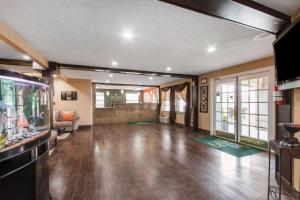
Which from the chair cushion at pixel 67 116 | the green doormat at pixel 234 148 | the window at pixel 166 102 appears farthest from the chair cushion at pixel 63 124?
the window at pixel 166 102

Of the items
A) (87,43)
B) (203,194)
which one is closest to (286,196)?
(203,194)

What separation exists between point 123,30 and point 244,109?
166 inches

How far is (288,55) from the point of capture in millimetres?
1885

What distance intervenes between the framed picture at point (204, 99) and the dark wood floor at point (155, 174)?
7.91 feet

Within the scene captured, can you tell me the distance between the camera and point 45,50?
3527 millimetres

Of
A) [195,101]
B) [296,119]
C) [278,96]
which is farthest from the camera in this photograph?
[195,101]

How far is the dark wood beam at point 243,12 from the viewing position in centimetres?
155

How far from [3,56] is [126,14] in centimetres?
391

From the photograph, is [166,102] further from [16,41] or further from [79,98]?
[16,41]

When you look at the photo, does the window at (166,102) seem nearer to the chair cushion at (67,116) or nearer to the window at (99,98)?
the chair cushion at (67,116)

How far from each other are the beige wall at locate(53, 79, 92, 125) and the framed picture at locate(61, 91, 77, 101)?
14 cm

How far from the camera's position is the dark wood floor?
6.93 feet

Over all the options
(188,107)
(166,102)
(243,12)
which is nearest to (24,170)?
(243,12)

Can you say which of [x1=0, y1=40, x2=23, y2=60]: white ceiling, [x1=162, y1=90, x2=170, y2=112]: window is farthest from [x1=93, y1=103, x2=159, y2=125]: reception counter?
[x1=0, y1=40, x2=23, y2=60]: white ceiling
